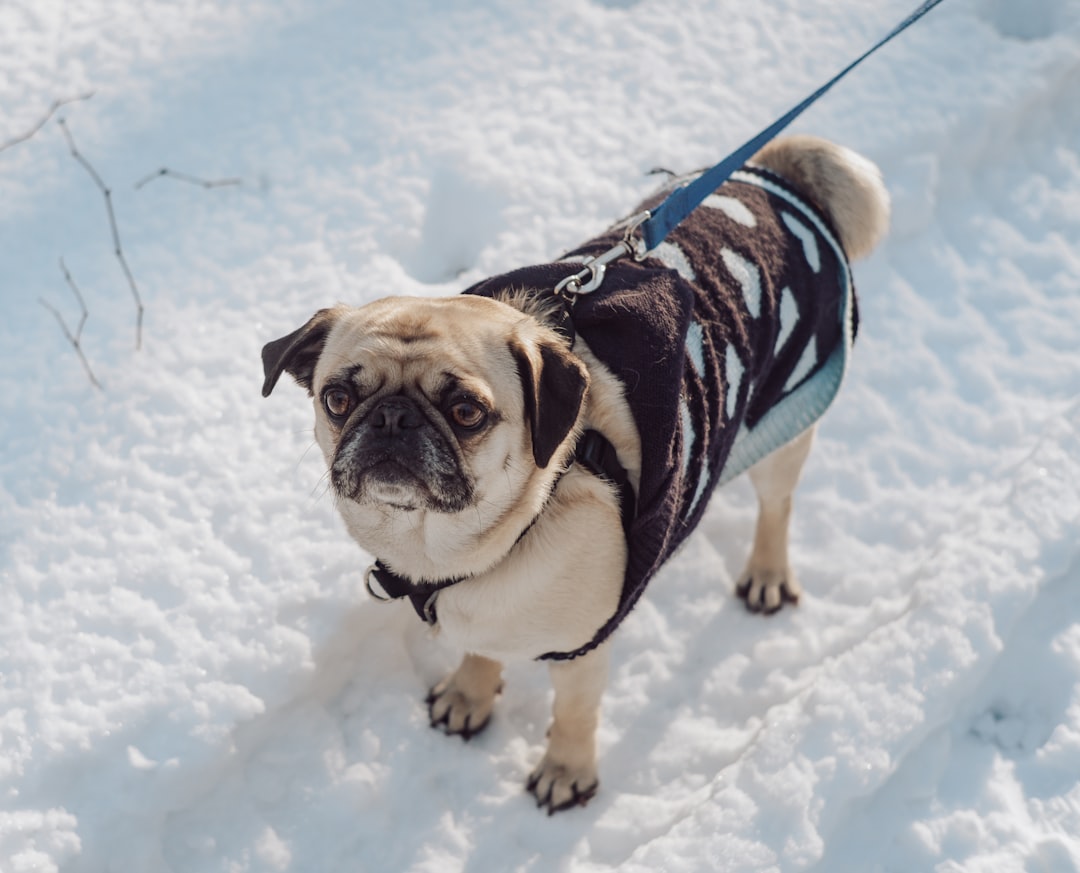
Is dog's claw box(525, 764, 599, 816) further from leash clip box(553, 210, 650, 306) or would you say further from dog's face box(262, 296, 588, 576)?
leash clip box(553, 210, 650, 306)

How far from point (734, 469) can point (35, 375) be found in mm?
2491

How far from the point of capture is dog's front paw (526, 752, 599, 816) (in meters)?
2.93

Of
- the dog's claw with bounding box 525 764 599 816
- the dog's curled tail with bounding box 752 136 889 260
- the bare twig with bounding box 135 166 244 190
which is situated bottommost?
the dog's claw with bounding box 525 764 599 816

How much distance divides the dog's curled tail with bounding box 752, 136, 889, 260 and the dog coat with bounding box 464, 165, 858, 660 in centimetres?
12

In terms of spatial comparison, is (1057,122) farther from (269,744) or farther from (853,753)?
(269,744)

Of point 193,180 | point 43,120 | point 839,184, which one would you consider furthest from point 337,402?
point 43,120

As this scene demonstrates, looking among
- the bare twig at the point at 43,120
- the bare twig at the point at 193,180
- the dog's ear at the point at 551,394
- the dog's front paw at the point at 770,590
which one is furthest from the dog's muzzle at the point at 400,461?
the bare twig at the point at 43,120

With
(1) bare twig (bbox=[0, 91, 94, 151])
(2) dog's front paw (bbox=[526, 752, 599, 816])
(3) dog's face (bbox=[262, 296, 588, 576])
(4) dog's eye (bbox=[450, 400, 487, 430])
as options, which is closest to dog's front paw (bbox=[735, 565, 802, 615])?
(2) dog's front paw (bbox=[526, 752, 599, 816])

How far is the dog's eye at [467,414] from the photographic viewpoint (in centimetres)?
223

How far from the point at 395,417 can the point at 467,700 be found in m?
1.26

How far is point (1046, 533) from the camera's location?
3.35m

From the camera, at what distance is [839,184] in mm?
3082

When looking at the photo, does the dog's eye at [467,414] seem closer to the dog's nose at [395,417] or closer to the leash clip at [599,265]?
the dog's nose at [395,417]

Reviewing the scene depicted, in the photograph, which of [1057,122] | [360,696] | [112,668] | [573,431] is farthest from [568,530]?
[1057,122]
